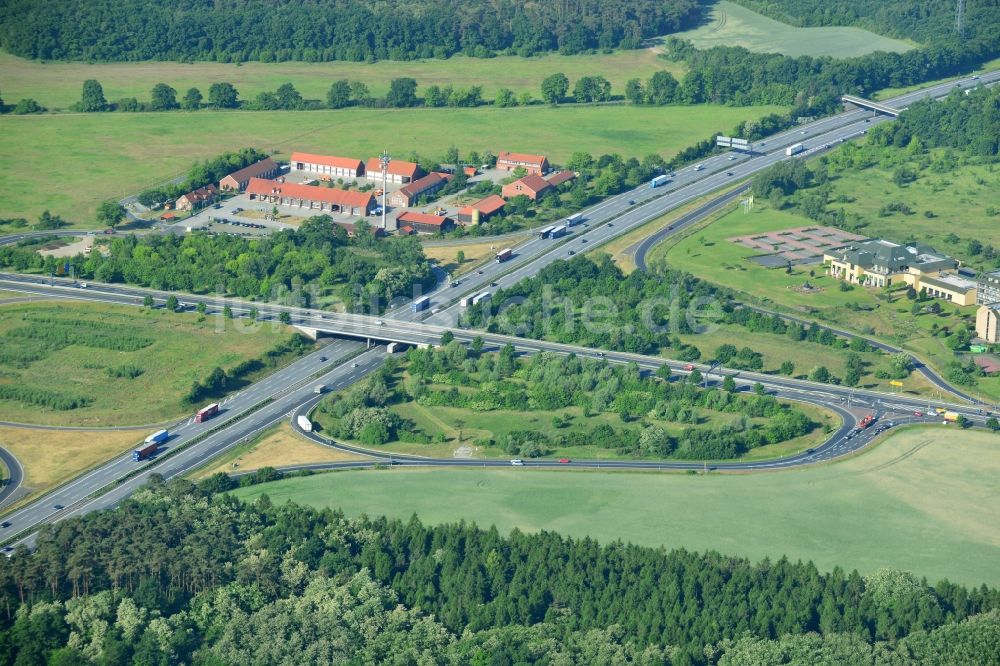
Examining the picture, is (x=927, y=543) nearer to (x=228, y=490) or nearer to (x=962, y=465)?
(x=962, y=465)

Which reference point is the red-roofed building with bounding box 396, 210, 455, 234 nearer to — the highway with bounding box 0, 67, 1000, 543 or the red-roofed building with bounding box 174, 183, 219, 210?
the highway with bounding box 0, 67, 1000, 543

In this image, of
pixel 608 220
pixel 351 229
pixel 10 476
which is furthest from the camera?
→ pixel 608 220

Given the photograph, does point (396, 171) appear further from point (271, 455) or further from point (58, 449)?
point (58, 449)

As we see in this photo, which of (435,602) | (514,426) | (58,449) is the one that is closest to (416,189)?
(514,426)

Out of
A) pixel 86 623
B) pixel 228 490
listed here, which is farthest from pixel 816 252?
pixel 86 623

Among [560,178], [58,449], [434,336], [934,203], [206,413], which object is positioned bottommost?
[58,449]
